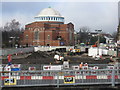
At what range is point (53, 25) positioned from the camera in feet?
241

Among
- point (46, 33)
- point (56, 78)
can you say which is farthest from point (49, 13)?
point (56, 78)

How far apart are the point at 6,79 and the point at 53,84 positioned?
7.18 ft

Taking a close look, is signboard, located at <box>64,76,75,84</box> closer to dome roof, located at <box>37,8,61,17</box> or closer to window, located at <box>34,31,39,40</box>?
window, located at <box>34,31,39,40</box>

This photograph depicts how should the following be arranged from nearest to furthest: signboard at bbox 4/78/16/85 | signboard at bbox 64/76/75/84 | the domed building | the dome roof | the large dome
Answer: signboard at bbox 4/78/16/85 < signboard at bbox 64/76/75/84 < the domed building < the large dome < the dome roof

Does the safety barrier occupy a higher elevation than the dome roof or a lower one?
lower

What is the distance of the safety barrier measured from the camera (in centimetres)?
867

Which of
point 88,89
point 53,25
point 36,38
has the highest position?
point 53,25

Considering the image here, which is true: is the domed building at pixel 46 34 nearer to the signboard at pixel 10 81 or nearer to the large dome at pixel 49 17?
the large dome at pixel 49 17

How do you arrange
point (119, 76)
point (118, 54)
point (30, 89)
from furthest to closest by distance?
point (118, 54), point (119, 76), point (30, 89)

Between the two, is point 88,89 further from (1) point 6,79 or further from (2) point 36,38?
(2) point 36,38

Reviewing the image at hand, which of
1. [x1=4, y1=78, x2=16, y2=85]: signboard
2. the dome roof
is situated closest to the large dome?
the dome roof

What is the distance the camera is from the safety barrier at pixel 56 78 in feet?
28.5

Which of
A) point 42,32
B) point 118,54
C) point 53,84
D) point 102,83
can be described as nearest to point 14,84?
point 53,84

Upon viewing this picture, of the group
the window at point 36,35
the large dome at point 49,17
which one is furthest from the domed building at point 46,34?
the large dome at point 49,17
